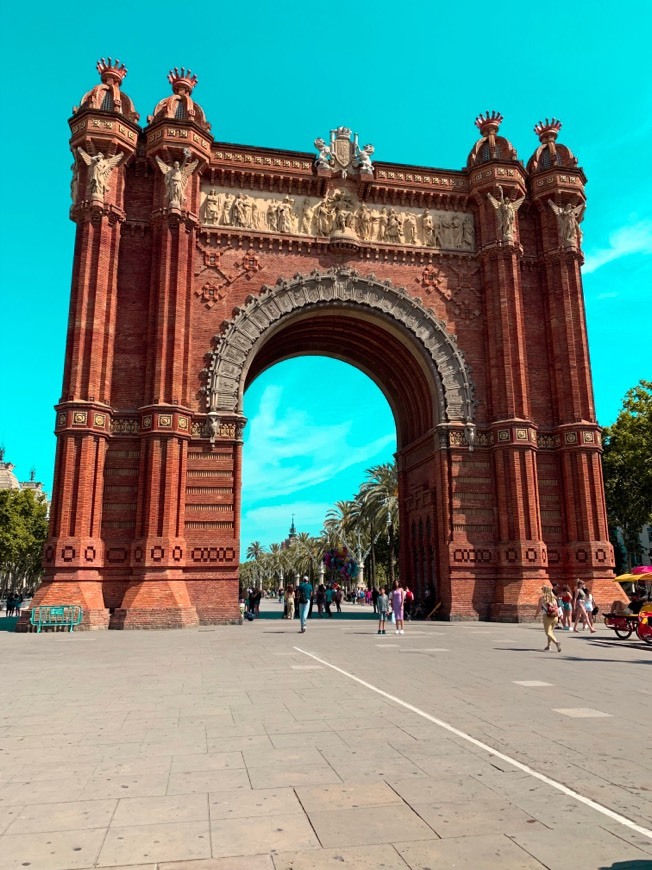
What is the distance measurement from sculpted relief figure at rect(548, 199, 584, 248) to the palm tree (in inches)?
1000

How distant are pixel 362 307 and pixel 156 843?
87.1ft

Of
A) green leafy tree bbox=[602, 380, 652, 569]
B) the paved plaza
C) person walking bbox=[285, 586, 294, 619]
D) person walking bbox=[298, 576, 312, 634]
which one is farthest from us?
green leafy tree bbox=[602, 380, 652, 569]

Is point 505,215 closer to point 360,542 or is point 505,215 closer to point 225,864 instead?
point 225,864

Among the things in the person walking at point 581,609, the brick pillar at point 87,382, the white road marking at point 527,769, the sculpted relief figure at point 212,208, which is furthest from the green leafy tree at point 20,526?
the white road marking at point 527,769

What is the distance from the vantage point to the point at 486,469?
2861 cm

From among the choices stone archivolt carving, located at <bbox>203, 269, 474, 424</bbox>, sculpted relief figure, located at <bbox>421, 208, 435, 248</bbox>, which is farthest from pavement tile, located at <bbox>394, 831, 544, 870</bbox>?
sculpted relief figure, located at <bbox>421, 208, 435, 248</bbox>

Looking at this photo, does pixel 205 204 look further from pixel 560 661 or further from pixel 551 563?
pixel 560 661

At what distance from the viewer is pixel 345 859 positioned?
4137mm

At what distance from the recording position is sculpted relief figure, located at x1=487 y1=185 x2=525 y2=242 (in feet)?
97.8

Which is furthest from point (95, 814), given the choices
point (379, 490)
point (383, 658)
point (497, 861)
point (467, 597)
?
point (379, 490)

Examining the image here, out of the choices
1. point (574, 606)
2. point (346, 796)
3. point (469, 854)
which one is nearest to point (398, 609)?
point (574, 606)

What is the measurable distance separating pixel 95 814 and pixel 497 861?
2871 mm

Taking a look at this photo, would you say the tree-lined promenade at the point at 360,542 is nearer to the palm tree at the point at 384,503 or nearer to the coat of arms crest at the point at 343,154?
the palm tree at the point at 384,503

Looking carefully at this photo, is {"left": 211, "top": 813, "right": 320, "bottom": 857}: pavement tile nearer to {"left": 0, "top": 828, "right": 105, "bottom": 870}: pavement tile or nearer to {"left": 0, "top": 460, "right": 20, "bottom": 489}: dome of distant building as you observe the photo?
{"left": 0, "top": 828, "right": 105, "bottom": 870}: pavement tile
